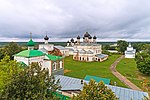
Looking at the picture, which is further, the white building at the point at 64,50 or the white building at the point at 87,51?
the white building at the point at 64,50

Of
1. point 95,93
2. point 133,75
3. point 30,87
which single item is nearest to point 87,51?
point 133,75

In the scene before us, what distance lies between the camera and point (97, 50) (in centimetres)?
6112

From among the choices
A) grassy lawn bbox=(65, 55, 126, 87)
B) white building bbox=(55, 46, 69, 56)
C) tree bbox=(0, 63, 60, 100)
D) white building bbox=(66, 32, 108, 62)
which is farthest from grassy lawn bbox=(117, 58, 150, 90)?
white building bbox=(55, 46, 69, 56)

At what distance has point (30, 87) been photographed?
932 centimetres

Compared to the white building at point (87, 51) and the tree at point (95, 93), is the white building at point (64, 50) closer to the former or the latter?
the white building at point (87, 51)

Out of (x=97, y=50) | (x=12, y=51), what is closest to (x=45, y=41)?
(x=12, y=51)

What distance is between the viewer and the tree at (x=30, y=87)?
904 centimetres

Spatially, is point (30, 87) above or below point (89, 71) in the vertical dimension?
above

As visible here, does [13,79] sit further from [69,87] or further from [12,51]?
[12,51]

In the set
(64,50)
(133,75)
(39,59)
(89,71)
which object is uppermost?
(39,59)

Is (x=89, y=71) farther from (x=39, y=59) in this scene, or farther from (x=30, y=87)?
(x=30, y=87)

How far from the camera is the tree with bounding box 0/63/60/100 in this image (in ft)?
29.7

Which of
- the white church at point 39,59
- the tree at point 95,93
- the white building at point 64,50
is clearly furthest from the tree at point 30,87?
the white building at point 64,50

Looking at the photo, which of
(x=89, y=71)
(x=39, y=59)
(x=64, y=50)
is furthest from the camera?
(x=64, y=50)
